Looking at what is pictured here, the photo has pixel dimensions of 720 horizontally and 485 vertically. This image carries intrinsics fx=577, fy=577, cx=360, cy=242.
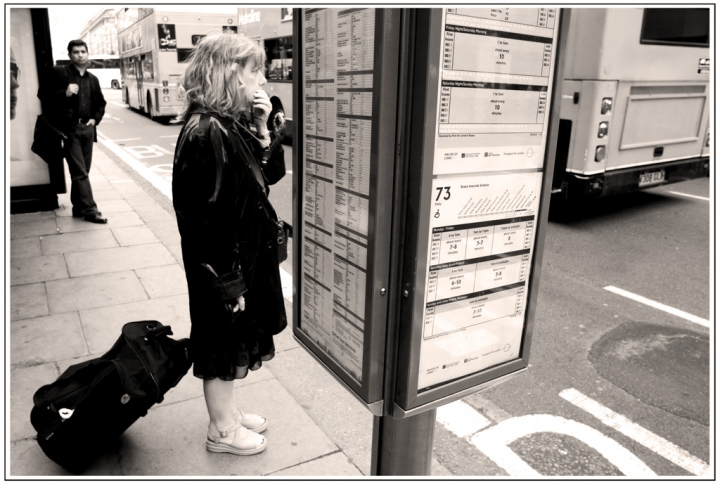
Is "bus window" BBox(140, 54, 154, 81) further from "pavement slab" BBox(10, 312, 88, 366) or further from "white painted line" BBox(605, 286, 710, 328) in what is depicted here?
"white painted line" BBox(605, 286, 710, 328)

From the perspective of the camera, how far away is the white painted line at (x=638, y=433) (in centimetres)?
292

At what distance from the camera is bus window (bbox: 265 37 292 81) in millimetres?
13078

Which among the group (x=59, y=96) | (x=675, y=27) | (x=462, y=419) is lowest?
(x=462, y=419)

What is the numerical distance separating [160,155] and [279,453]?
37.6ft

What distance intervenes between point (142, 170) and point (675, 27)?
29.4 ft

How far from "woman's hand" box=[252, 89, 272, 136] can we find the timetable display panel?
1.15m

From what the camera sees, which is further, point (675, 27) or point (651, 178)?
point (651, 178)

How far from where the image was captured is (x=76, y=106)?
640cm

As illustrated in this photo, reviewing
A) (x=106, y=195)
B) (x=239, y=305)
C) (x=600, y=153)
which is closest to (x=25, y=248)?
(x=106, y=195)

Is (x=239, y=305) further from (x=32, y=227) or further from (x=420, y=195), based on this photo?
(x=32, y=227)

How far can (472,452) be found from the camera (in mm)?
2949

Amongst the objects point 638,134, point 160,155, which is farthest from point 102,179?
point 638,134

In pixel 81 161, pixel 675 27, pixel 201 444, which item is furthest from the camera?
pixel 675 27

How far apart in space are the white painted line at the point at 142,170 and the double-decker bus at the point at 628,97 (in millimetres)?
5642
